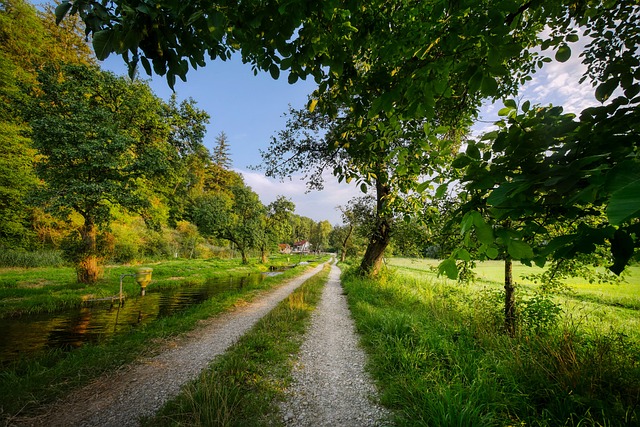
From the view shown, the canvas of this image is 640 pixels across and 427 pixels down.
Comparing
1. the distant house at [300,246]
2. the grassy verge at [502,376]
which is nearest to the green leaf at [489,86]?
the grassy verge at [502,376]

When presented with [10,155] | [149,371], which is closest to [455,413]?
[149,371]

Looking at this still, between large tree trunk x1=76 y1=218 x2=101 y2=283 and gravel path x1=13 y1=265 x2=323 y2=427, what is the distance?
33.7 feet

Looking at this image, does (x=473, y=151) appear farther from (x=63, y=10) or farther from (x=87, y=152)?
(x=87, y=152)

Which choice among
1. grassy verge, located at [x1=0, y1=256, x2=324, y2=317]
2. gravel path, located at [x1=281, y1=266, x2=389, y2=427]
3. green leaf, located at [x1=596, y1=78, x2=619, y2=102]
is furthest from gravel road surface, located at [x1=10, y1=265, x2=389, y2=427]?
grassy verge, located at [x1=0, y1=256, x2=324, y2=317]

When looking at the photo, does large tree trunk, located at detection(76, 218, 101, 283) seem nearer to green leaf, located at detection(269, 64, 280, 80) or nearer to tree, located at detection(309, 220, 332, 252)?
green leaf, located at detection(269, 64, 280, 80)

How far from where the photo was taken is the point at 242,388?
158 inches

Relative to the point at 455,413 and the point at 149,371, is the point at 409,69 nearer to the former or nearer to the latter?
the point at 455,413

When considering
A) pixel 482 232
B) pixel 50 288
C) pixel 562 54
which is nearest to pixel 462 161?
pixel 482 232

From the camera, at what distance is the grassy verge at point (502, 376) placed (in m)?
2.98

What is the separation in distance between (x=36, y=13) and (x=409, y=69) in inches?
1425

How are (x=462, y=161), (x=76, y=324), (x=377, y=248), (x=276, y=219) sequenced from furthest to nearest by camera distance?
(x=276, y=219) → (x=377, y=248) → (x=76, y=324) → (x=462, y=161)

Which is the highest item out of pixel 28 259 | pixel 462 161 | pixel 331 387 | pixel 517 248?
pixel 462 161

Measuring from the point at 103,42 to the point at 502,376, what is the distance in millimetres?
5892

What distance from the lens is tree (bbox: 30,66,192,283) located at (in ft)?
36.2
